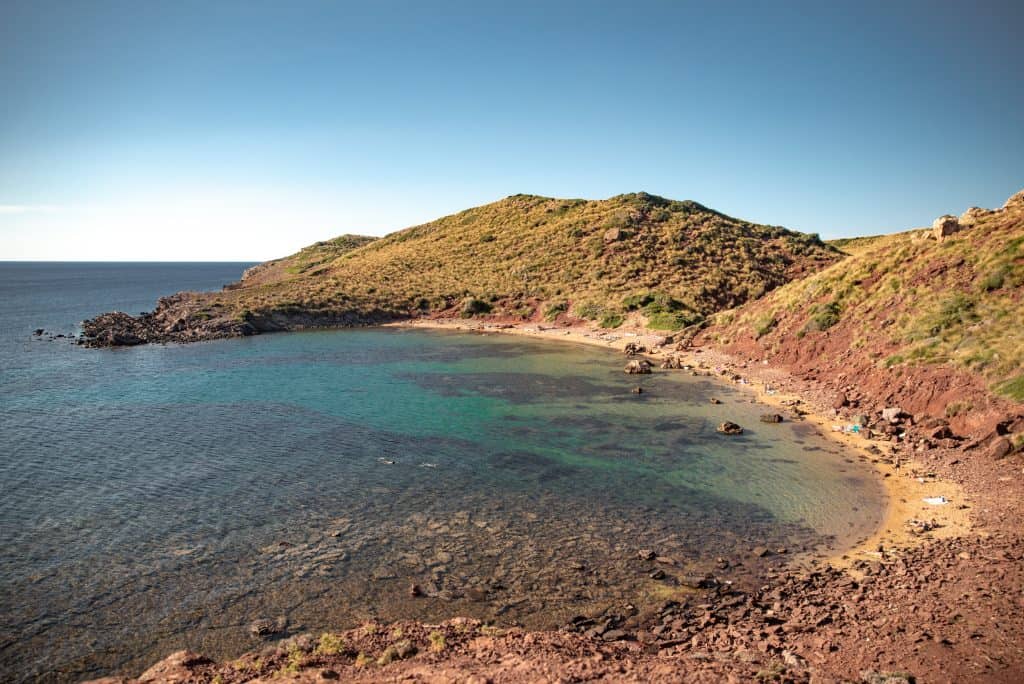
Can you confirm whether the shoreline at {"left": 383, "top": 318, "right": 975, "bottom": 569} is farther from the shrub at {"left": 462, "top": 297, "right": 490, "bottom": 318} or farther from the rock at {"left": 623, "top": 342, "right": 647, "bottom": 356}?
the shrub at {"left": 462, "top": 297, "right": 490, "bottom": 318}

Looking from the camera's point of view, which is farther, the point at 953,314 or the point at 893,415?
the point at 953,314

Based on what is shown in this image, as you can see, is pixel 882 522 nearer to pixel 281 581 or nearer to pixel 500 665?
pixel 500 665

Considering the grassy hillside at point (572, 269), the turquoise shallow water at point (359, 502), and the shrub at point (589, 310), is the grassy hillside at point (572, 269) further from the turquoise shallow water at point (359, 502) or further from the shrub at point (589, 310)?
the turquoise shallow water at point (359, 502)

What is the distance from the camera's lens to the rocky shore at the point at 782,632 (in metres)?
10.5

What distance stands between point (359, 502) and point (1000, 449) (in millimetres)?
23216

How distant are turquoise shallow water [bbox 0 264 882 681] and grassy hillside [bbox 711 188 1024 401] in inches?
293

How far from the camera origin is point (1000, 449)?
20.6m

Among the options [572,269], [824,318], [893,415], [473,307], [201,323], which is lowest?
[893,415]

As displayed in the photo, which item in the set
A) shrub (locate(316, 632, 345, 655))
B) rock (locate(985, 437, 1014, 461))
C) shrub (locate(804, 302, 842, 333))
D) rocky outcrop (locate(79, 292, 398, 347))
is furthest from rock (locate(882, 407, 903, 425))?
rocky outcrop (locate(79, 292, 398, 347))

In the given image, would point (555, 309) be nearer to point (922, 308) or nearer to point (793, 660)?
point (922, 308)

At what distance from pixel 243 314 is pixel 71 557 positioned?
5277 cm

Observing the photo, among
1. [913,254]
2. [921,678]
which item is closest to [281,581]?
[921,678]

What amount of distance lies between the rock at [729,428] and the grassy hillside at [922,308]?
373 inches

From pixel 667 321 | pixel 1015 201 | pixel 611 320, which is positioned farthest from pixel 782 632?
Answer: pixel 611 320
